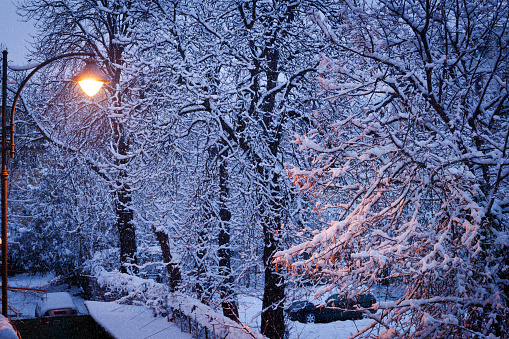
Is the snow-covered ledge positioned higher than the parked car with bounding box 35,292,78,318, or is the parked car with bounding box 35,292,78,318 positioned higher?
the snow-covered ledge

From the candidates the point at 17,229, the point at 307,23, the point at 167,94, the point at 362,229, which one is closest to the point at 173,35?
the point at 167,94

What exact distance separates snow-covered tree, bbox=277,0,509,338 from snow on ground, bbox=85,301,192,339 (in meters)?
3.19

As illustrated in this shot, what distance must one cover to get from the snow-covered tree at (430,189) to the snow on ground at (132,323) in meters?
3.19

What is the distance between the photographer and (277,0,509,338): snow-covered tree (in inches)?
184

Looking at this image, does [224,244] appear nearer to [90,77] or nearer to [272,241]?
[272,241]

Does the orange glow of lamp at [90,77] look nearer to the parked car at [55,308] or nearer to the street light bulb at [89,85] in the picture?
the street light bulb at [89,85]

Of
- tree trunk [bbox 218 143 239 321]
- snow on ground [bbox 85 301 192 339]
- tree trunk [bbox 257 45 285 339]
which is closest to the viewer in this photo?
snow on ground [bbox 85 301 192 339]

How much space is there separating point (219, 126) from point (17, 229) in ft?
70.9

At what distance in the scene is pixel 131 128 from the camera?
11.2m

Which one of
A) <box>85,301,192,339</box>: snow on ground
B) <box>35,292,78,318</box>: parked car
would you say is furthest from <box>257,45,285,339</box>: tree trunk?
<box>35,292,78,318</box>: parked car

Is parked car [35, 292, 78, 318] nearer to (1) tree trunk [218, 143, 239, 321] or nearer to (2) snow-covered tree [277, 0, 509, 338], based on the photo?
(1) tree trunk [218, 143, 239, 321]

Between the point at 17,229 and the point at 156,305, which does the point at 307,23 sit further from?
the point at 17,229

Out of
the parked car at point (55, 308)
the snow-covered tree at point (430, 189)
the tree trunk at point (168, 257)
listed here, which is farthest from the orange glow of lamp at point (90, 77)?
the parked car at point (55, 308)

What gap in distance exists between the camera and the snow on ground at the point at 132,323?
23.2 feet
